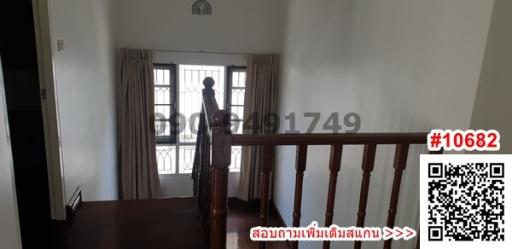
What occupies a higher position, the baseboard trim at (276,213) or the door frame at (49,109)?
the door frame at (49,109)

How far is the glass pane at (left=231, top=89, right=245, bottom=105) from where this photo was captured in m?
5.50

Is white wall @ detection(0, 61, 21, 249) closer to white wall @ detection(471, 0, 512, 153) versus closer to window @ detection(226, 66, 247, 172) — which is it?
white wall @ detection(471, 0, 512, 153)

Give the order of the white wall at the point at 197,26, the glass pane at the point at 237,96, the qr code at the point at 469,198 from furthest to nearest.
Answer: the glass pane at the point at 237,96
the white wall at the point at 197,26
the qr code at the point at 469,198

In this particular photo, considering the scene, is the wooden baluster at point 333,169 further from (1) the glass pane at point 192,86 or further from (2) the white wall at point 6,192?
(1) the glass pane at point 192,86

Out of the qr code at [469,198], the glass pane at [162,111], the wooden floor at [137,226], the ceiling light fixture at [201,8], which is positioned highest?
the ceiling light fixture at [201,8]

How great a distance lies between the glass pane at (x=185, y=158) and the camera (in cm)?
559

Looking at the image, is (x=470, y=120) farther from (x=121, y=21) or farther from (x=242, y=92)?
(x=121, y=21)

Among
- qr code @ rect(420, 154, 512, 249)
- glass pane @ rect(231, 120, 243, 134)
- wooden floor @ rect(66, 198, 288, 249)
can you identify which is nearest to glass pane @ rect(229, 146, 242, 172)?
glass pane @ rect(231, 120, 243, 134)

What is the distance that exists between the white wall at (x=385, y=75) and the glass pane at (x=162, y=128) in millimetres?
2214

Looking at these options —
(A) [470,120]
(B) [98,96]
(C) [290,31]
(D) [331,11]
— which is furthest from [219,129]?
(C) [290,31]

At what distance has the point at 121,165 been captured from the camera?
5.20 m

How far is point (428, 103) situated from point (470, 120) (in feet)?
1.01

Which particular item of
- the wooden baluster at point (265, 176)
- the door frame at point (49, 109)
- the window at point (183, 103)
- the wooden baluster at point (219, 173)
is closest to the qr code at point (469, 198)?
the wooden baluster at point (265, 176)

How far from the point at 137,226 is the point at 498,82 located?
7.57 feet
